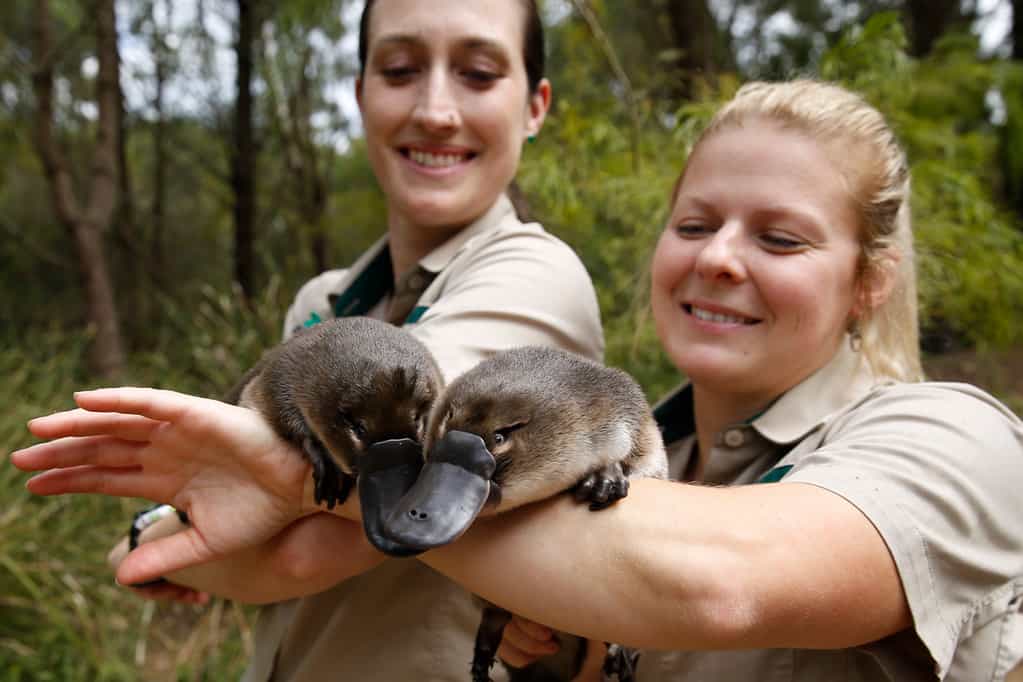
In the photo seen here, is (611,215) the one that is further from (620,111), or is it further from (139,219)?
(139,219)

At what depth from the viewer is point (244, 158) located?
7449 millimetres

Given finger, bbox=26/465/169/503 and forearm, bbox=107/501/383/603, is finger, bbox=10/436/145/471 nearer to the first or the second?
finger, bbox=26/465/169/503

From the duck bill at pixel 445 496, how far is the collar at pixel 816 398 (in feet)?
2.52

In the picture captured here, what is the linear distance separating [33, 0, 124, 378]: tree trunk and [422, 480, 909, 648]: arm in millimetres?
5096

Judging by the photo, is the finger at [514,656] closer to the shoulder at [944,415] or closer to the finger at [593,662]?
the finger at [593,662]

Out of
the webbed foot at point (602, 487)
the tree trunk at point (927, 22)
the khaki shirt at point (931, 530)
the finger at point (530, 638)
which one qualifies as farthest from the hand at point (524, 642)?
the tree trunk at point (927, 22)

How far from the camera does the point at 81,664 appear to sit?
382cm

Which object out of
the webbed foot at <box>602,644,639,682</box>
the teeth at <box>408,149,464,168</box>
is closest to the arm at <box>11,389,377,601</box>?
the webbed foot at <box>602,644,639,682</box>

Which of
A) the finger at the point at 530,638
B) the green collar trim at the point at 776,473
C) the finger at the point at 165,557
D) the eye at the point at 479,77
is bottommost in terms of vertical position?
the finger at the point at 530,638

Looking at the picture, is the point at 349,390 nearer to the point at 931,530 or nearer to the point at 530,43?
the point at 931,530

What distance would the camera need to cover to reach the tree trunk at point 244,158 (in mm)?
7167

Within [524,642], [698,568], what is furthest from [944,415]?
[524,642]

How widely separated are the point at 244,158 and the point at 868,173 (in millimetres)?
6632

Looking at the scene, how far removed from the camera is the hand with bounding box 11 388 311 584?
51.1 inches
